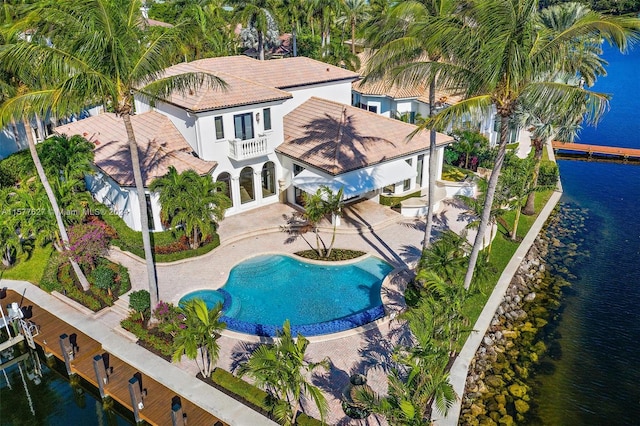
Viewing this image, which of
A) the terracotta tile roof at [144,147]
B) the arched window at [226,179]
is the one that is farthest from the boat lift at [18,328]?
the arched window at [226,179]

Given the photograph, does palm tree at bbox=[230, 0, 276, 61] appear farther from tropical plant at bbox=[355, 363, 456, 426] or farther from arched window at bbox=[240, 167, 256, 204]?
tropical plant at bbox=[355, 363, 456, 426]

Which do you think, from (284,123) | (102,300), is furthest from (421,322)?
(284,123)

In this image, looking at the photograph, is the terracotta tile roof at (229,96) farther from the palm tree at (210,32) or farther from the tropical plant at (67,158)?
the palm tree at (210,32)

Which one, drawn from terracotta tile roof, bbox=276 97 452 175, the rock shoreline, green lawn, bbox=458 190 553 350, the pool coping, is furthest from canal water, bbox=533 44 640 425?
terracotta tile roof, bbox=276 97 452 175

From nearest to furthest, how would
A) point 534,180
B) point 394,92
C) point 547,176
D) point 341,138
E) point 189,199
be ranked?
point 189,199 < point 341,138 < point 534,180 < point 547,176 < point 394,92

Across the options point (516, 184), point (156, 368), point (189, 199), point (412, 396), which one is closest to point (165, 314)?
point (156, 368)

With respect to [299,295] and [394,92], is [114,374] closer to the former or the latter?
[299,295]
